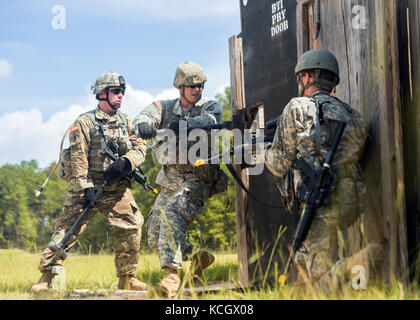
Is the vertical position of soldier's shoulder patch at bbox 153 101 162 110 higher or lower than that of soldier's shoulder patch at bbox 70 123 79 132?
higher

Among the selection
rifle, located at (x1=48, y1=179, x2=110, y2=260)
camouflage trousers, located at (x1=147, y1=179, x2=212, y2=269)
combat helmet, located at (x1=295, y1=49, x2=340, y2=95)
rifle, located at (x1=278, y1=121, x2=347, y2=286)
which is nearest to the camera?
rifle, located at (x1=278, y1=121, x2=347, y2=286)

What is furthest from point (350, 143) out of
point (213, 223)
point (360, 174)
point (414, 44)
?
point (213, 223)

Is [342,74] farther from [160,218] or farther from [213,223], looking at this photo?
[213,223]

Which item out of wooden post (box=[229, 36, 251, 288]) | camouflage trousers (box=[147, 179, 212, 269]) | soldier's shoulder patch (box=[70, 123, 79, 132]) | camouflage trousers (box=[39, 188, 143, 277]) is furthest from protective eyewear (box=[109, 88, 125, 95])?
camouflage trousers (box=[147, 179, 212, 269])

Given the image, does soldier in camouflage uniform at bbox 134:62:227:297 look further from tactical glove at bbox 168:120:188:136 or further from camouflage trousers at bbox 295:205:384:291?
camouflage trousers at bbox 295:205:384:291

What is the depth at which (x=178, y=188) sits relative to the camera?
548cm

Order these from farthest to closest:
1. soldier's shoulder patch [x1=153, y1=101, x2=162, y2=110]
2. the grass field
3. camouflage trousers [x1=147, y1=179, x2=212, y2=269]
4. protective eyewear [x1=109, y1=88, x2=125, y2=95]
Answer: protective eyewear [x1=109, y1=88, x2=125, y2=95] < soldier's shoulder patch [x1=153, y1=101, x2=162, y2=110] < camouflage trousers [x1=147, y1=179, x2=212, y2=269] < the grass field

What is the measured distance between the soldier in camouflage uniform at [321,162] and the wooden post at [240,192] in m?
2.18

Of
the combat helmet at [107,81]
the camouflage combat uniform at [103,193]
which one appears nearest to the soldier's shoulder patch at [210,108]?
the camouflage combat uniform at [103,193]

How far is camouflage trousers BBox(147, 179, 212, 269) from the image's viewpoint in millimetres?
5031

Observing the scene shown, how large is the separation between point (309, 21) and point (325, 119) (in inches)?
69.7

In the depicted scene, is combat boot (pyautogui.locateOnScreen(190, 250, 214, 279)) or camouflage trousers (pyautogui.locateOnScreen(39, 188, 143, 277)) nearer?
combat boot (pyautogui.locateOnScreen(190, 250, 214, 279))

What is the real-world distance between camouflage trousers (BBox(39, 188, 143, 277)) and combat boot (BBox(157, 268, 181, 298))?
54.5 inches

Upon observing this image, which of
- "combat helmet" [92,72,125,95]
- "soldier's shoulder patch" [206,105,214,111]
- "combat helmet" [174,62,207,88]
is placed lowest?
"soldier's shoulder patch" [206,105,214,111]
